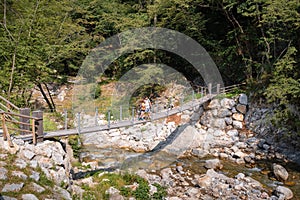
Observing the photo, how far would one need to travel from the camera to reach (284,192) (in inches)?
246

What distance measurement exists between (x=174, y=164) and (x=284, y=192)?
134 inches

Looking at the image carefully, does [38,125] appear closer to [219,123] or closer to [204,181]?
[204,181]

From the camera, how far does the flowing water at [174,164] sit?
7234 mm

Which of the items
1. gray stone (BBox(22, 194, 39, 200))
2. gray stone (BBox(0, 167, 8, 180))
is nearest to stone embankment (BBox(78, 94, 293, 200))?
gray stone (BBox(22, 194, 39, 200))

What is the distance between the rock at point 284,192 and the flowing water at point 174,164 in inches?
6.8

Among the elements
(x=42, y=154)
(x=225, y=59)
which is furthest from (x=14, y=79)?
(x=225, y=59)

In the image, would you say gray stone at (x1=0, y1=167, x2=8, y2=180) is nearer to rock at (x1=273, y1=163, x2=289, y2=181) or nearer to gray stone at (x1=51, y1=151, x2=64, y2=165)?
gray stone at (x1=51, y1=151, x2=64, y2=165)

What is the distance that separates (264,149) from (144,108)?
4.69 meters

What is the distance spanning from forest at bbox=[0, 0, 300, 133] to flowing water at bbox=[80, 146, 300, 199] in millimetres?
1825

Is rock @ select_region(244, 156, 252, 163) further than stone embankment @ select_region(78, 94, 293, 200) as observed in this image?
Yes

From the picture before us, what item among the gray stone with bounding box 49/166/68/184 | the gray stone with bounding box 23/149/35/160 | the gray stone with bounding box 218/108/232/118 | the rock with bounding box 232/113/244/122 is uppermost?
the gray stone with bounding box 218/108/232/118

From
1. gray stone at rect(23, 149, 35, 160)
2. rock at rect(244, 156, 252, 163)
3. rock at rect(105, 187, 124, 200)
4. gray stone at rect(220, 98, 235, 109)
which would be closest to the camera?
gray stone at rect(23, 149, 35, 160)

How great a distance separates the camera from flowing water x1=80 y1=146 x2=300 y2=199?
7.23 meters

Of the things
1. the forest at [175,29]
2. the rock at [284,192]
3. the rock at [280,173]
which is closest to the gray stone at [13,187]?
the forest at [175,29]
